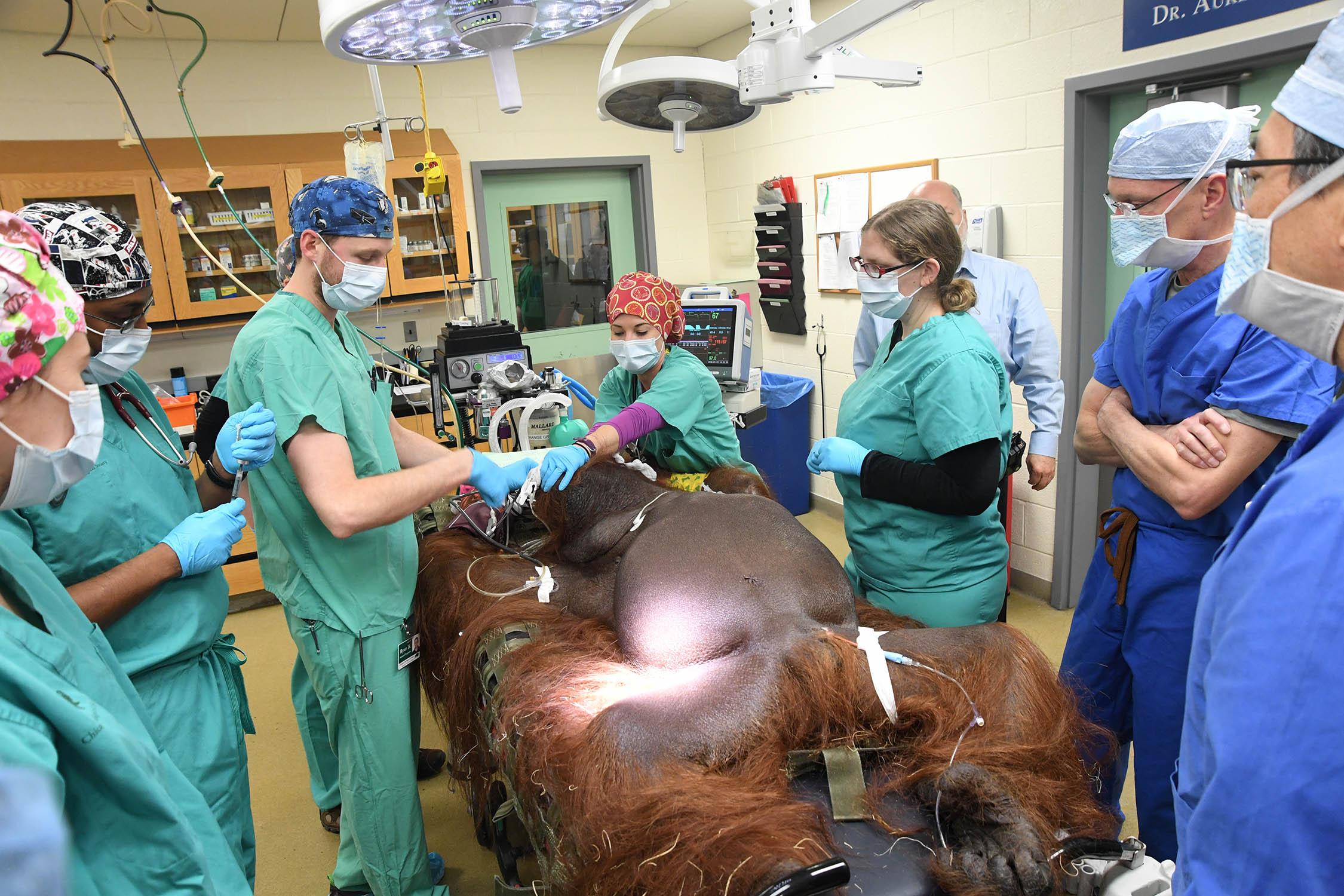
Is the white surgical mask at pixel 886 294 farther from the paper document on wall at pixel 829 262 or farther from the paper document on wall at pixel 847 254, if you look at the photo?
the paper document on wall at pixel 829 262

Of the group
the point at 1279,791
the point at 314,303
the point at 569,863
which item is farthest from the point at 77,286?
the point at 1279,791

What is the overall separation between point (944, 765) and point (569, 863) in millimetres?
546

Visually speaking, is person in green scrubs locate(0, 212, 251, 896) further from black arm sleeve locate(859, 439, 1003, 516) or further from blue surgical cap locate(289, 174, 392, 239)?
black arm sleeve locate(859, 439, 1003, 516)

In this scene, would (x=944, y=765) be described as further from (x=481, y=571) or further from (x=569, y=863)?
(x=481, y=571)

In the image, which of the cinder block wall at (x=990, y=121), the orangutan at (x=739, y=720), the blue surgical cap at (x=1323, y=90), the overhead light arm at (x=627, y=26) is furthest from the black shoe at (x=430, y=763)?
the blue surgical cap at (x=1323, y=90)

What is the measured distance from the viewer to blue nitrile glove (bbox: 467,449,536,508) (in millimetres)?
1874

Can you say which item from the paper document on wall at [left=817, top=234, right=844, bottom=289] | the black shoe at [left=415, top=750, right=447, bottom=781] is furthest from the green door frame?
the black shoe at [left=415, top=750, right=447, bottom=781]

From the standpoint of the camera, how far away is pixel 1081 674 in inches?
69.1

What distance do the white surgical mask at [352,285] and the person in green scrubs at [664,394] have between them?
2.03ft

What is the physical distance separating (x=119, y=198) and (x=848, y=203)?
3746 millimetres

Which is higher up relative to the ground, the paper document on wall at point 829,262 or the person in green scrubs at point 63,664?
the paper document on wall at point 829,262

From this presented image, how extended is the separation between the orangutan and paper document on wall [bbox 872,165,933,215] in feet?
8.92

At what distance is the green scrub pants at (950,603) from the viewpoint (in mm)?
1916

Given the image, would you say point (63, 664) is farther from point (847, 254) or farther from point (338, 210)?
point (847, 254)
